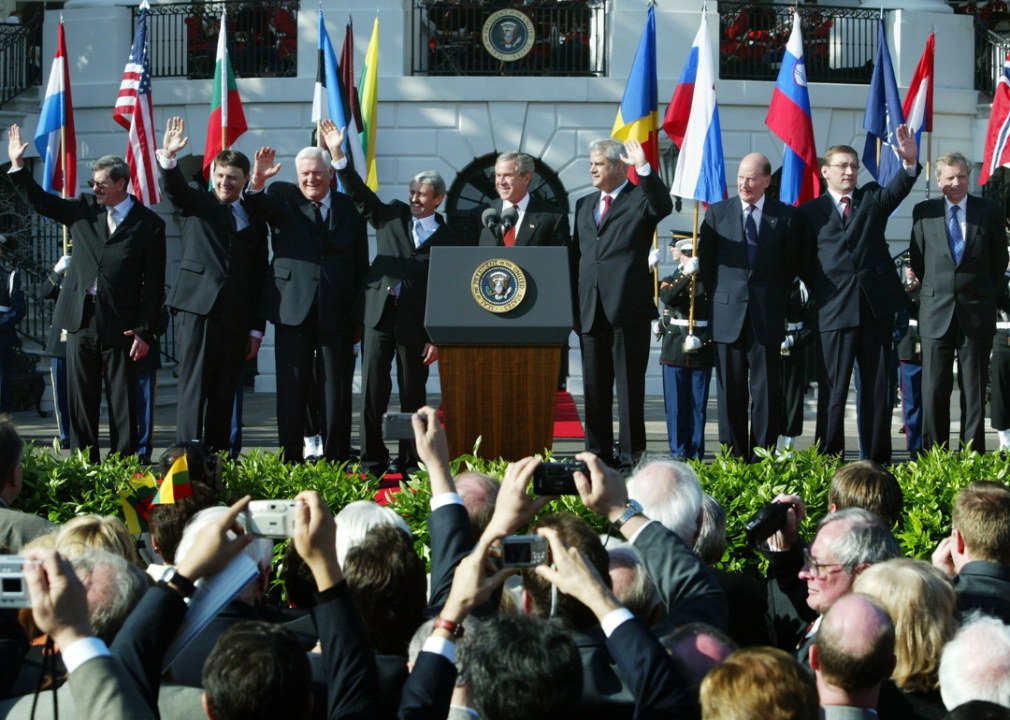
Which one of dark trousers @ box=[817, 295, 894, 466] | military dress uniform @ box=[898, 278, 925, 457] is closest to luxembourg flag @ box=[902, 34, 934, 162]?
military dress uniform @ box=[898, 278, 925, 457]

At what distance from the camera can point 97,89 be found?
16.3 metres

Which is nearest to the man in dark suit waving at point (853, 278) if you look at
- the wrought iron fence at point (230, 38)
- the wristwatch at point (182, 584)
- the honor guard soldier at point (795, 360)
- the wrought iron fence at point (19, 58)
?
the honor guard soldier at point (795, 360)

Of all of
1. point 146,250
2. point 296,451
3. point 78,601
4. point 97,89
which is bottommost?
point 296,451

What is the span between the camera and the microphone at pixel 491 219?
6.64 meters

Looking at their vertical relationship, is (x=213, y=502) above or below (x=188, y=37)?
below

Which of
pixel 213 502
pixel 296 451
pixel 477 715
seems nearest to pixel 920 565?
pixel 477 715

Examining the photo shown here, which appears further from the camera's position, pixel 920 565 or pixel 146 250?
pixel 146 250

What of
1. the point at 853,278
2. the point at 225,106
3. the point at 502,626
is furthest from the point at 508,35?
the point at 502,626

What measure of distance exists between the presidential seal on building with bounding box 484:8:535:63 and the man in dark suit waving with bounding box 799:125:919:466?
9.86 meters

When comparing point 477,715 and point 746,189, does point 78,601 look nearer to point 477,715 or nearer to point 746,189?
point 477,715

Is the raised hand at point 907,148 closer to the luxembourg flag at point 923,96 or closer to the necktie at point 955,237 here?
the necktie at point 955,237

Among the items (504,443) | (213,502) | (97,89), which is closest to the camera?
(213,502)

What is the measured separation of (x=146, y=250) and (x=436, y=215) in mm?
1785

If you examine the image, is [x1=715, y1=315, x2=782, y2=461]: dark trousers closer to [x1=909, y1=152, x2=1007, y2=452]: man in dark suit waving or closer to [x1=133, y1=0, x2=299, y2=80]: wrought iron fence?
[x1=909, y1=152, x2=1007, y2=452]: man in dark suit waving
